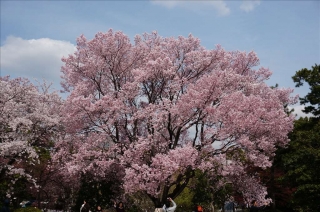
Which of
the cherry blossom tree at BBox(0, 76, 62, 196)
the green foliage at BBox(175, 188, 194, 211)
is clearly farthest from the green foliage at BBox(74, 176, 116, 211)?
the green foliage at BBox(175, 188, 194, 211)

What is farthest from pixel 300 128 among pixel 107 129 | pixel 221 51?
pixel 107 129

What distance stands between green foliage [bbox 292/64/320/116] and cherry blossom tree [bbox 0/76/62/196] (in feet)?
65.9

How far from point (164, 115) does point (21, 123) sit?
9.01 m

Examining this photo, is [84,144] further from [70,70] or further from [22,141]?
[70,70]

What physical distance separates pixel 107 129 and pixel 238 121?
848 centimetres

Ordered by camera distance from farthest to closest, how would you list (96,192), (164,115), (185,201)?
1. (185,201)
2. (96,192)
3. (164,115)

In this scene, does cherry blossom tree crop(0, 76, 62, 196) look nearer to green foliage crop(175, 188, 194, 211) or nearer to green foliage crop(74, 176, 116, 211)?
green foliage crop(74, 176, 116, 211)

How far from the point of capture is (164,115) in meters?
21.8

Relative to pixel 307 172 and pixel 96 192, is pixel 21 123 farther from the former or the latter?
pixel 307 172

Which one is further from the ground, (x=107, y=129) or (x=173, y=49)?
(x=173, y=49)

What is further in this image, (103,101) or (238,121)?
(103,101)

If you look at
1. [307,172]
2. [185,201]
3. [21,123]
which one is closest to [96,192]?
[21,123]

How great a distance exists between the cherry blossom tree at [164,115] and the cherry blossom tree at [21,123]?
1401mm

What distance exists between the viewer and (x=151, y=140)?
21891mm
